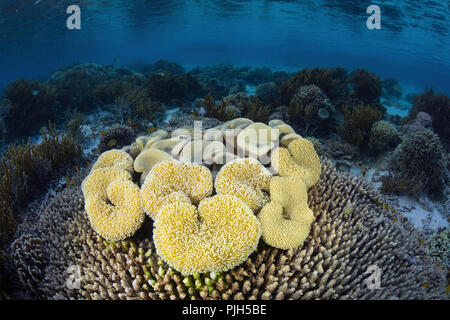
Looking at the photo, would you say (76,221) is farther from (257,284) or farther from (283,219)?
(283,219)

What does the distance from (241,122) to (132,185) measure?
2314mm

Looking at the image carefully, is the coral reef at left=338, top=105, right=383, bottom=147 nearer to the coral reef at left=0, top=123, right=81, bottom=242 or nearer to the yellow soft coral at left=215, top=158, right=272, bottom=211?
the yellow soft coral at left=215, top=158, right=272, bottom=211

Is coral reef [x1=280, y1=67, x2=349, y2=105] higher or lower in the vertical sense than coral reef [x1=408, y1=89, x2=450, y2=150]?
higher

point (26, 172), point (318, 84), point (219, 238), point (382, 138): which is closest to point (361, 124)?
point (382, 138)

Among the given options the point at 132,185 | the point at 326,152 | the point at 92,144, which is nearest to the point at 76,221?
the point at 132,185

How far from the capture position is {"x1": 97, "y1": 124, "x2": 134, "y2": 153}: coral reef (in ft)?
21.1

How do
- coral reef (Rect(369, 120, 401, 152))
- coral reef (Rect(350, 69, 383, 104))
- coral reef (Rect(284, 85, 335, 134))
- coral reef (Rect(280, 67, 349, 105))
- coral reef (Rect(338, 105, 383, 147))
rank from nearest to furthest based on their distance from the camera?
coral reef (Rect(369, 120, 401, 152))
coral reef (Rect(338, 105, 383, 147))
coral reef (Rect(284, 85, 335, 134))
coral reef (Rect(280, 67, 349, 105))
coral reef (Rect(350, 69, 383, 104))

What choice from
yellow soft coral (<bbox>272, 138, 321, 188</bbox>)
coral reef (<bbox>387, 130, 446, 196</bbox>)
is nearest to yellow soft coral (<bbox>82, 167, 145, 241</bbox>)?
yellow soft coral (<bbox>272, 138, 321, 188</bbox>)

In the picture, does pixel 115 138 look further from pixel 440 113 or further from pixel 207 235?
pixel 440 113

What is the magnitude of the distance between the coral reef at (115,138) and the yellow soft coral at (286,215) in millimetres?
5149

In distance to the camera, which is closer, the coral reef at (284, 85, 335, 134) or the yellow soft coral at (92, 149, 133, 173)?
the yellow soft coral at (92, 149, 133, 173)

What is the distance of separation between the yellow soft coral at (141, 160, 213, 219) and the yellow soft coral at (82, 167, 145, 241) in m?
0.17

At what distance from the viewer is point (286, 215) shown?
284cm

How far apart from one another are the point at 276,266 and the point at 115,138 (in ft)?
18.7
